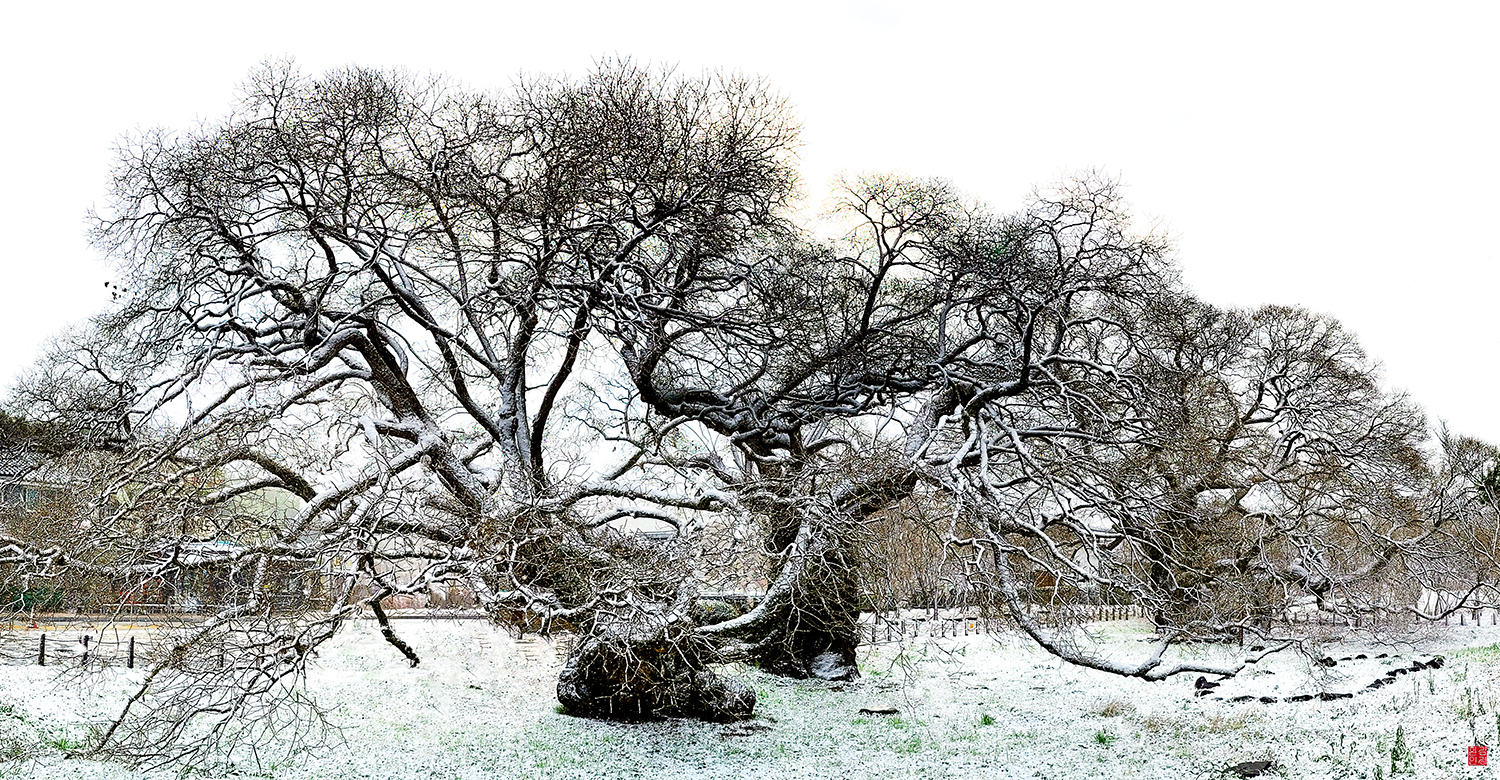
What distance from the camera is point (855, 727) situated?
14.0 metres

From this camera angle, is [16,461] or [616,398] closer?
[16,461]

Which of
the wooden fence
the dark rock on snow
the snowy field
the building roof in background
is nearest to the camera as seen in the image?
the dark rock on snow

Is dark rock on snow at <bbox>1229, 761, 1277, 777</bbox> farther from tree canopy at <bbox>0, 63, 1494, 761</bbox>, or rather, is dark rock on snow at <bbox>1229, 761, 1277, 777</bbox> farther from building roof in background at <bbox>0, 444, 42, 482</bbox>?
building roof in background at <bbox>0, 444, 42, 482</bbox>

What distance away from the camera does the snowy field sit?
36.4 ft

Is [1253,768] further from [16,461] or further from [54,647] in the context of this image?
[54,647]

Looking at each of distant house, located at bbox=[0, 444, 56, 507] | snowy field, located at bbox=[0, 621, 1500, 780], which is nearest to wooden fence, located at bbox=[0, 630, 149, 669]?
snowy field, located at bbox=[0, 621, 1500, 780]

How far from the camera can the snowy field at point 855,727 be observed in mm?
11102

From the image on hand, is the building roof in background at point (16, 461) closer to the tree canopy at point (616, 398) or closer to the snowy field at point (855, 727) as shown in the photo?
the tree canopy at point (616, 398)

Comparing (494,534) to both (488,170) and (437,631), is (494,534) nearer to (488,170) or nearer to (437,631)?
(488,170)

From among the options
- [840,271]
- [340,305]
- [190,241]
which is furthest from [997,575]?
[190,241]

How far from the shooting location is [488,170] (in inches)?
534

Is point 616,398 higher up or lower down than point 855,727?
higher up

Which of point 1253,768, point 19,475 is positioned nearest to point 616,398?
point 19,475

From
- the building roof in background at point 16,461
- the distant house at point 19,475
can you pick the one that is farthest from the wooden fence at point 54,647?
the building roof in background at point 16,461
